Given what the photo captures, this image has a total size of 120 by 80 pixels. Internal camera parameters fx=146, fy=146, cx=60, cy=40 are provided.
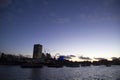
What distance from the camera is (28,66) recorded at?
136 metres

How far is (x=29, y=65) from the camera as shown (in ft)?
448

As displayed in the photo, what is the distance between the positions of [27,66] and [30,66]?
2.75 metres

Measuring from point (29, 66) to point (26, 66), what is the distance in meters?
2.91

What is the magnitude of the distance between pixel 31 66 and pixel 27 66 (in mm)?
3665

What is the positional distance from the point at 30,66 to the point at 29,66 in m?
0.97

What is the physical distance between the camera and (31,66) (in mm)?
136625

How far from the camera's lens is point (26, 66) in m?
136

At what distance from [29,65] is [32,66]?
2941 mm

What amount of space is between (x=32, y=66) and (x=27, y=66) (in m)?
4.59

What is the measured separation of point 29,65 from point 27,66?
2017mm

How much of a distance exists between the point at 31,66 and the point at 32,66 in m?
0.93

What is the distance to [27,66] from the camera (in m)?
136

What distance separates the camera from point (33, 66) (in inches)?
5408
